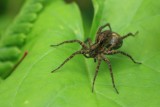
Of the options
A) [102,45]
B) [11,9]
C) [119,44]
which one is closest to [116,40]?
[119,44]

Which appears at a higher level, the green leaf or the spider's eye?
the green leaf

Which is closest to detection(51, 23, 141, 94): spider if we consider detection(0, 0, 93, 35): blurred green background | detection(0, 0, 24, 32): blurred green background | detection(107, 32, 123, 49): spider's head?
detection(107, 32, 123, 49): spider's head

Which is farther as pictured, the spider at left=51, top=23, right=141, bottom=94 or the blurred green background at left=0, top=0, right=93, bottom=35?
the blurred green background at left=0, top=0, right=93, bottom=35

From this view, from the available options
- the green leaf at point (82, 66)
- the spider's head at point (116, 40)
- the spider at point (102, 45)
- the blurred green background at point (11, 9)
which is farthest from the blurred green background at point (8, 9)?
the spider's head at point (116, 40)

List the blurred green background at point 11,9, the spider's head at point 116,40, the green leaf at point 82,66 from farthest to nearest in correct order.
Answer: the blurred green background at point 11,9
the spider's head at point 116,40
the green leaf at point 82,66

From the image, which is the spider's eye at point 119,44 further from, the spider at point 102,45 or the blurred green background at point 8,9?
the blurred green background at point 8,9

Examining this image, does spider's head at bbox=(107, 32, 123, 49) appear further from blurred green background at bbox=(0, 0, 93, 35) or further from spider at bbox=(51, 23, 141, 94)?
blurred green background at bbox=(0, 0, 93, 35)

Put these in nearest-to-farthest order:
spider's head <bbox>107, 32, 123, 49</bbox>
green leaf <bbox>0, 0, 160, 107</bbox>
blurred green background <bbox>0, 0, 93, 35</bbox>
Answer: green leaf <bbox>0, 0, 160, 107</bbox>, spider's head <bbox>107, 32, 123, 49</bbox>, blurred green background <bbox>0, 0, 93, 35</bbox>

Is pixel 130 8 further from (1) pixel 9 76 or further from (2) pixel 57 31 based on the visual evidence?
(1) pixel 9 76

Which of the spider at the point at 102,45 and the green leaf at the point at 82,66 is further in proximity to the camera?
the spider at the point at 102,45
